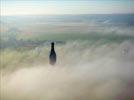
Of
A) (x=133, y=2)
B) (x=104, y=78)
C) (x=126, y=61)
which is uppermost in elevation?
(x=133, y=2)

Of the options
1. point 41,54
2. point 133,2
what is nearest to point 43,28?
point 41,54

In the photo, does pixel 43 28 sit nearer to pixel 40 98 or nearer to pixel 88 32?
pixel 88 32

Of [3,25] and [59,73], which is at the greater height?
[3,25]

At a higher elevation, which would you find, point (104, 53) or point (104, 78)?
point (104, 53)

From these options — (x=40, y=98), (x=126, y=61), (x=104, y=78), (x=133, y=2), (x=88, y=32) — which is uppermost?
(x=133, y=2)

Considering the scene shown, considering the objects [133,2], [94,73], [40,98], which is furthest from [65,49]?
[133,2]

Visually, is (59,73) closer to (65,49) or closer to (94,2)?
(65,49)
